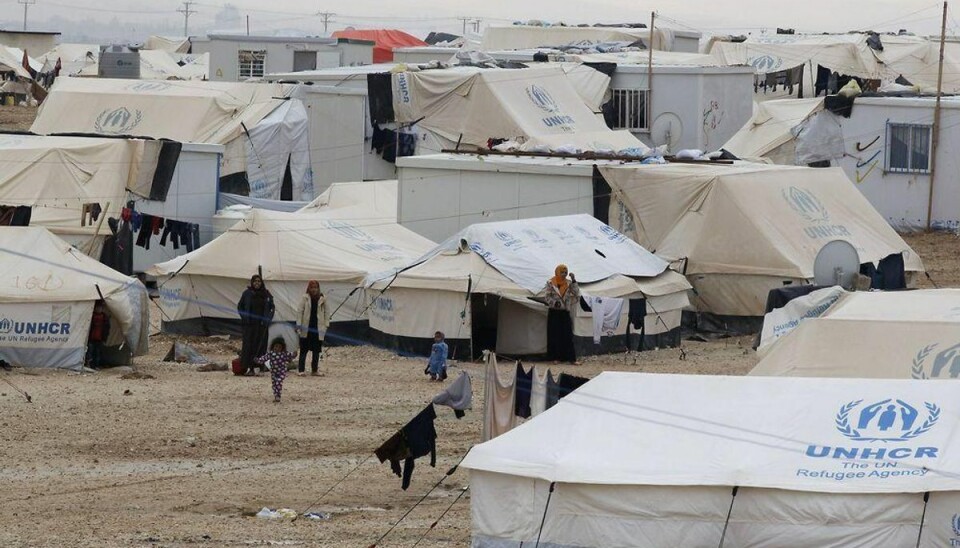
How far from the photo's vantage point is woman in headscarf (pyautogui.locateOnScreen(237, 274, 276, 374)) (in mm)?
22719

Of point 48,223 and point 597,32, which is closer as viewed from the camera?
point 48,223

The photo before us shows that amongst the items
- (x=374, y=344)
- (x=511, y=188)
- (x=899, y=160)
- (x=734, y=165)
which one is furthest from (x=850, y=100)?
(x=374, y=344)

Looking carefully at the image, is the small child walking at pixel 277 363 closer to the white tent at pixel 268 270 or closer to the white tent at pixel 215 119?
the white tent at pixel 268 270

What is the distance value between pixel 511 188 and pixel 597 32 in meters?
30.5

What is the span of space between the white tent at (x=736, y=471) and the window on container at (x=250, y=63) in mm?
37434

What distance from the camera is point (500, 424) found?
17.2 meters

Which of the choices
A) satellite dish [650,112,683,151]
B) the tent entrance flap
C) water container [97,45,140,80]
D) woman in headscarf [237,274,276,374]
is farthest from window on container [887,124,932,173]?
water container [97,45,140,80]

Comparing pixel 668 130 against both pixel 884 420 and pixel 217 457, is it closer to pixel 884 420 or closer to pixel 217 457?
pixel 217 457

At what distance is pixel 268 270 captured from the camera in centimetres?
2697

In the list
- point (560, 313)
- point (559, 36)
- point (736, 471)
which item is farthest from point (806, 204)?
point (559, 36)

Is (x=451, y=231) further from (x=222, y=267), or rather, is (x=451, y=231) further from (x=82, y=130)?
(x=82, y=130)

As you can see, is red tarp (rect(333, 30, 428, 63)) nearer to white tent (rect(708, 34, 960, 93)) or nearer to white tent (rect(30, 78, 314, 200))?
white tent (rect(708, 34, 960, 93))

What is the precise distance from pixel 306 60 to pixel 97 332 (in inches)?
1149

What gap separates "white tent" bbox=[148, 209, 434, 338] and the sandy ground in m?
2.29
